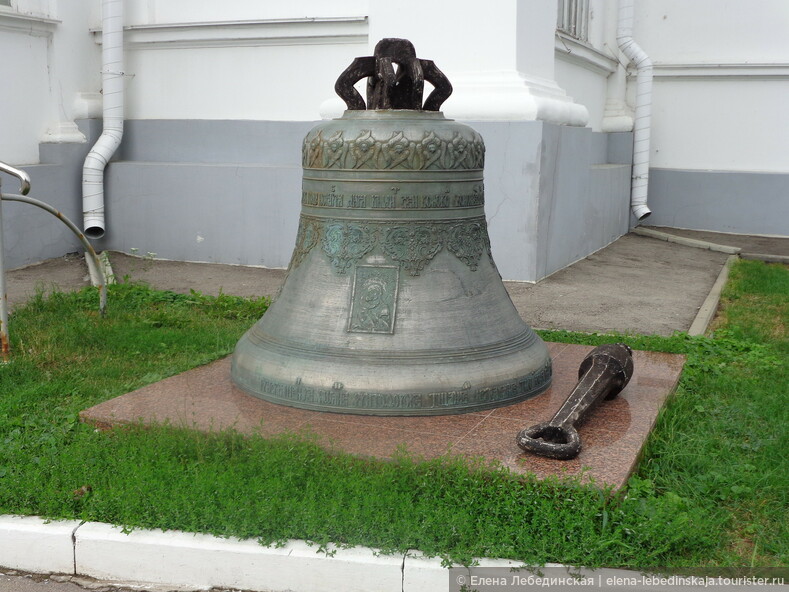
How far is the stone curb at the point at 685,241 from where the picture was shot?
412 inches

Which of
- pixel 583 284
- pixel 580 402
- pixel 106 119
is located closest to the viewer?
pixel 580 402

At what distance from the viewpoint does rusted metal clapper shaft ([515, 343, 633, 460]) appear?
3.31 meters

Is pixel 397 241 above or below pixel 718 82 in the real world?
below

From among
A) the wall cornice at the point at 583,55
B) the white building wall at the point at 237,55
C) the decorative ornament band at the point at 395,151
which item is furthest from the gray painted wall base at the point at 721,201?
the decorative ornament band at the point at 395,151

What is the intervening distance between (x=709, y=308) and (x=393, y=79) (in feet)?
13.4

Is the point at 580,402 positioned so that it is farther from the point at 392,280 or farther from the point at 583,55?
the point at 583,55

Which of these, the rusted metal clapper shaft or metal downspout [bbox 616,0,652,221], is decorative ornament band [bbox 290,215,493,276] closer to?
the rusted metal clapper shaft

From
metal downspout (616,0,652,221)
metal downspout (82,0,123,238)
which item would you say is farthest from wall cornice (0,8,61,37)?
metal downspout (616,0,652,221)

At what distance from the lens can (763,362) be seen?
210 inches

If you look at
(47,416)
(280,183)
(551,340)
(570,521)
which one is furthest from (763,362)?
(280,183)

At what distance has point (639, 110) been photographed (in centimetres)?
1195

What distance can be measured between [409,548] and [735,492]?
4.29 ft

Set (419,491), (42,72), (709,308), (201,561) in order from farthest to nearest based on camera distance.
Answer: (42,72) < (709,308) < (419,491) < (201,561)

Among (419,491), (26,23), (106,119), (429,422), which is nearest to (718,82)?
(106,119)
